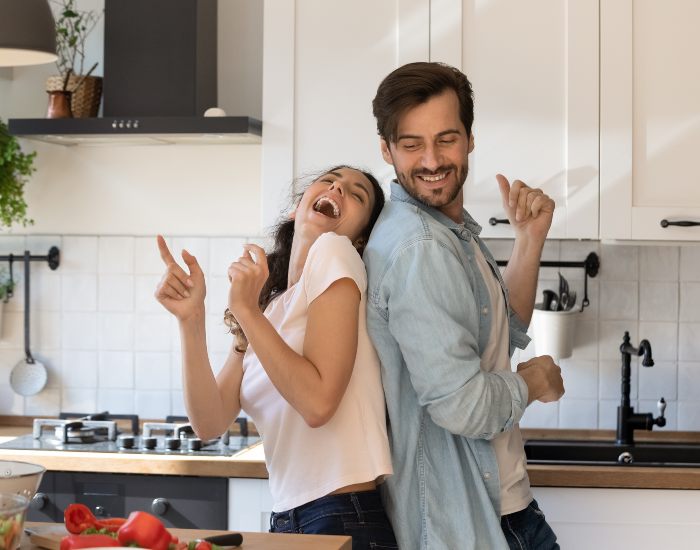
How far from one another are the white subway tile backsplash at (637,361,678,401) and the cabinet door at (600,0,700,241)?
59cm

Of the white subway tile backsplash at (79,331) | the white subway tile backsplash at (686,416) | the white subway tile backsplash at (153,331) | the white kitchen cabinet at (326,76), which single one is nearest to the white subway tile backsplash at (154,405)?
the white subway tile backsplash at (153,331)

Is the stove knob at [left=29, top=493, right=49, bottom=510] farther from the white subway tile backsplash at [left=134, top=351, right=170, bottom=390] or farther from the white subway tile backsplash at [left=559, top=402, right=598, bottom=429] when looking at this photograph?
the white subway tile backsplash at [left=559, top=402, right=598, bottom=429]

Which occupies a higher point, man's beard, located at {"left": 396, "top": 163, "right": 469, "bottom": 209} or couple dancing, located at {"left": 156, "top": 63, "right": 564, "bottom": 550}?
man's beard, located at {"left": 396, "top": 163, "right": 469, "bottom": 209}

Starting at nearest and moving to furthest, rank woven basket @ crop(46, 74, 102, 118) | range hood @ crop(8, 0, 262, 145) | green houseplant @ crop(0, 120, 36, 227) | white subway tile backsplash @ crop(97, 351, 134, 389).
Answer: range hood @ crop(8, 0, 262, 145)
woven basket @ crop(46, 74, 102, 118)
green houseplant @ crop(0, 120, 36, 227)
white subway tile backsplash @ crop(97, 351, 134, 389)

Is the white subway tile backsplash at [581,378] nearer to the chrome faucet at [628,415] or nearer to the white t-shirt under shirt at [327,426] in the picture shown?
the chrome faucet at [628,415]

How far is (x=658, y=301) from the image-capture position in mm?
3480

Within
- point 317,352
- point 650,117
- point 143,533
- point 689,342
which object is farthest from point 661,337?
point 143,533

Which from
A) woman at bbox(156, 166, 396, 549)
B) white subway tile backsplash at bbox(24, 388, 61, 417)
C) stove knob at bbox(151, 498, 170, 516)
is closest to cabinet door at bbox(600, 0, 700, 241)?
woman at bbox(156, 166, 396, 549)

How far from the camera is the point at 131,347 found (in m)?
3.68

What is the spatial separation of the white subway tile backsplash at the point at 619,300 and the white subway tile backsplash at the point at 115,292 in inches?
61.6

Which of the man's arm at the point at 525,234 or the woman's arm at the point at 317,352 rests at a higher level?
the man's arm at the point at 525,234

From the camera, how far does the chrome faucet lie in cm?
322

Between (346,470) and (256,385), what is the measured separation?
276 millimetres

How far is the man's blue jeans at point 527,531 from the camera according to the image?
1994 mm
